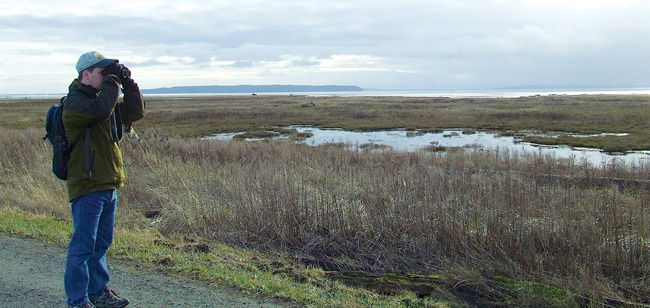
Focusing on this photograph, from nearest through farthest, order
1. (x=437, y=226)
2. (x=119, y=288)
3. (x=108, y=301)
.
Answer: (x=108, y=301)
(x=119, y=288)
(x=437, y=226)

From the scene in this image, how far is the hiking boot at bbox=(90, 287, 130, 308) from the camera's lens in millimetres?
3893

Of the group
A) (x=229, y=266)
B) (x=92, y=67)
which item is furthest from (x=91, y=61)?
(x=229, y=266)

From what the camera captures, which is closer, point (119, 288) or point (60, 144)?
point (60, 144)

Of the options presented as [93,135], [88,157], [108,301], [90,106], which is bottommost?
[108,301]

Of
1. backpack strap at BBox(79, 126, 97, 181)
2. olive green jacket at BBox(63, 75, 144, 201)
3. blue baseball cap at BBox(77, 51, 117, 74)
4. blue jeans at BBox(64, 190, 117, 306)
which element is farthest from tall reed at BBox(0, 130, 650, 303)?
blue baseball cap at BBox(77, 51, 117, 74)

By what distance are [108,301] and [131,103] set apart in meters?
1.66

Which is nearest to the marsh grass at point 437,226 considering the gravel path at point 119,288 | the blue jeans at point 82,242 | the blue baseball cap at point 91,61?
the gravel path at point 119,288

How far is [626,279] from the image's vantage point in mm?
5148

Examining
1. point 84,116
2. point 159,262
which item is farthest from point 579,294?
point 84,116

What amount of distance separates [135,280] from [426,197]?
Result: 13.3 feet

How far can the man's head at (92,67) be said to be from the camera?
11.6 ft

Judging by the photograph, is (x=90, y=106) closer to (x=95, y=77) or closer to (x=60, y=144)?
(x=95, y=77)

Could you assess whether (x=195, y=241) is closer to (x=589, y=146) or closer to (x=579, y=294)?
(x=579, y=294)

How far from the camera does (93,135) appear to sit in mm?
3598
